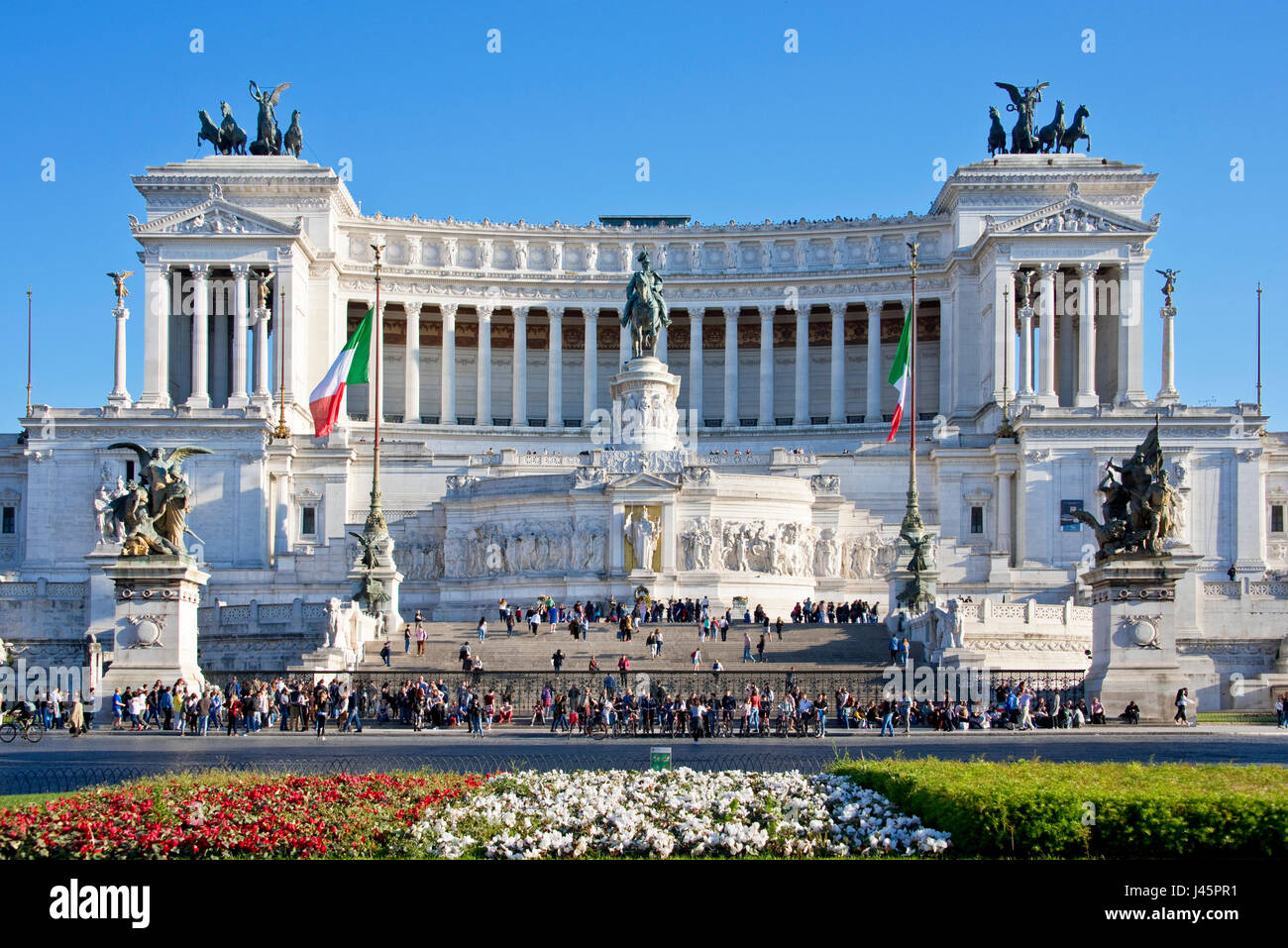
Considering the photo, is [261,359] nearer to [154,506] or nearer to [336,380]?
[336,380]

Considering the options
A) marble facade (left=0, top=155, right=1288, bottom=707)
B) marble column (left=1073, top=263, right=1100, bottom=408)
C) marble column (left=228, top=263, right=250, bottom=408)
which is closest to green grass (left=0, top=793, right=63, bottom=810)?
marble facade (left=0, top=155, right=1288, bottom=707)

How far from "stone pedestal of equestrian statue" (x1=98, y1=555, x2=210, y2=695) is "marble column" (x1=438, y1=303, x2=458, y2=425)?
5197 centimetres

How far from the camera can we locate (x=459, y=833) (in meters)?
16.4

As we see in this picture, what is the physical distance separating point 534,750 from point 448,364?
62.5 metres

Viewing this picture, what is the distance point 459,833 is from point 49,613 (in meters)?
42.6

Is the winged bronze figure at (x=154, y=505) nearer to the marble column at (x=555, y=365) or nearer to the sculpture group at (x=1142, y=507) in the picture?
the sculpture group at (x=1142, y=507)

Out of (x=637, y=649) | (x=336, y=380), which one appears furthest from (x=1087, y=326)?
(x=637, y=649)

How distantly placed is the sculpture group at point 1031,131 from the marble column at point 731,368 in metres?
18.8

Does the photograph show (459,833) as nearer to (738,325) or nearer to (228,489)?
(228,489)

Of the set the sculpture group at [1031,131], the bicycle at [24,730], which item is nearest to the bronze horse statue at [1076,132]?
the sculpture group at [1031,131]

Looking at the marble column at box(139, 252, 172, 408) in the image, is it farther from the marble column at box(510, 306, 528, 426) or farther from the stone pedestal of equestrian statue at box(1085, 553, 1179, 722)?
the stone pedestal of equestrian statue at box(1085, 553, 1179, 722)

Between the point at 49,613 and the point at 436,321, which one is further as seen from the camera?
the point at 436,321

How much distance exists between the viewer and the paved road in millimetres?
27688
